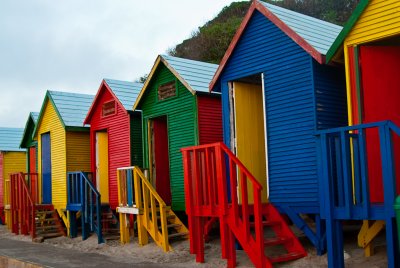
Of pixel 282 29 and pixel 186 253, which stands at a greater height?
pixel 282 29

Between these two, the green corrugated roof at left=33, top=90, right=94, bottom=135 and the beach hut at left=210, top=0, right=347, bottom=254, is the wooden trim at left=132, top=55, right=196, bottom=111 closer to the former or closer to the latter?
the beach hut at left=210, top=0, right=347, bottom=254

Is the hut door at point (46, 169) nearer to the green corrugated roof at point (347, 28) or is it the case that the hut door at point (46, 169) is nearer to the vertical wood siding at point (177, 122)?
the vertical wood siding at point (177, 122)

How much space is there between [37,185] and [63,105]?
364 cm

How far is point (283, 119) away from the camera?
10.3 meters

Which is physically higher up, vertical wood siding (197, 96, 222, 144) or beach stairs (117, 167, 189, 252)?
vertical wood siding (197, 96, 222, 144)

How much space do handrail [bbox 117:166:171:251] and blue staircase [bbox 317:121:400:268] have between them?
531cm

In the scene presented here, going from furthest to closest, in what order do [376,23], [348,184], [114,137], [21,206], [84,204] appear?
1. [21,206]
2. [114,137]
3. [84,204]
4. [376,23]
5. [348,184]

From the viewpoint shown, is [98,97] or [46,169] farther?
[46,169]

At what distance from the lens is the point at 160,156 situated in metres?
15.1

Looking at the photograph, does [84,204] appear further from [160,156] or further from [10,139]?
[10,139]

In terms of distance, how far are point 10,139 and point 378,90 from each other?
70.2 ft

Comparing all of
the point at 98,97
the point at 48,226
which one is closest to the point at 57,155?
the point at 48,226

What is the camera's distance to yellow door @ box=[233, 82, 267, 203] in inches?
450

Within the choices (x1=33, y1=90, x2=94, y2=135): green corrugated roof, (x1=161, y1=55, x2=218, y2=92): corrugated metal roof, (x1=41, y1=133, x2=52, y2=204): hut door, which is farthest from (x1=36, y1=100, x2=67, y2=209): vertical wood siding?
(x1=161, y1=55, x2=218, y2=92): corrugated metal roof
